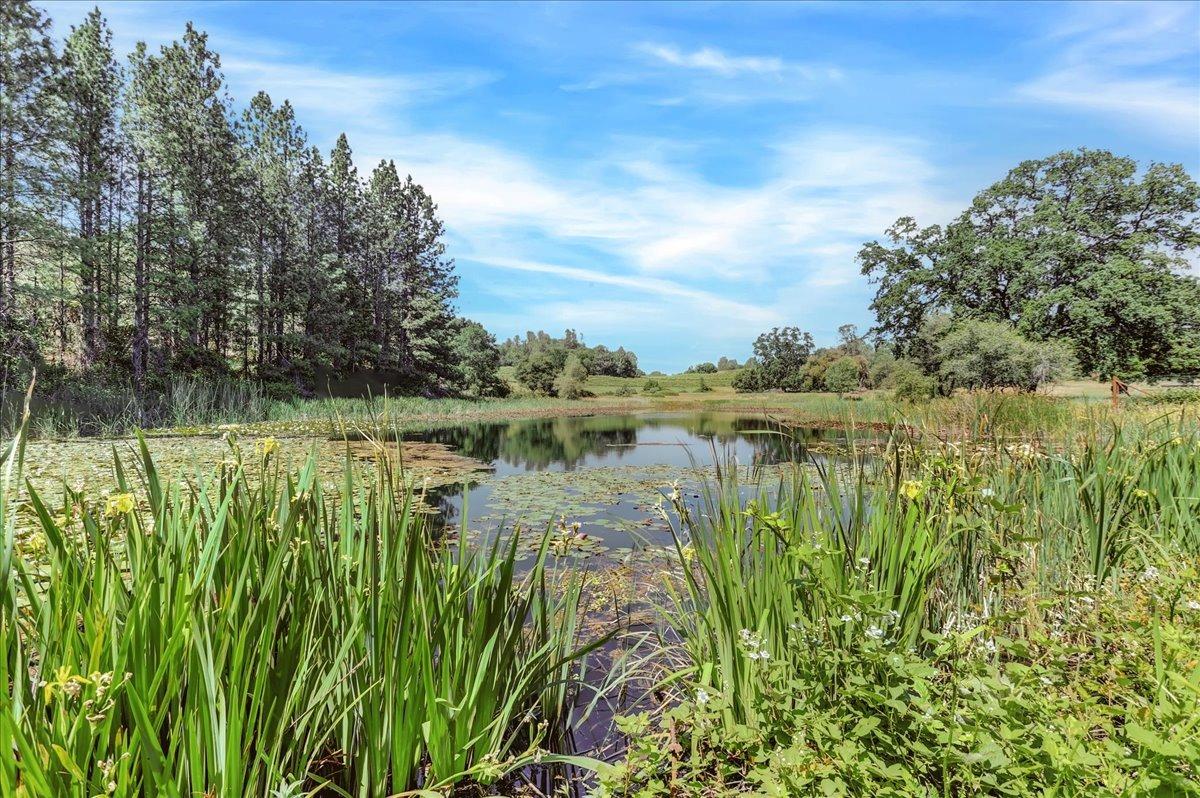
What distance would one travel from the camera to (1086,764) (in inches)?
45.5

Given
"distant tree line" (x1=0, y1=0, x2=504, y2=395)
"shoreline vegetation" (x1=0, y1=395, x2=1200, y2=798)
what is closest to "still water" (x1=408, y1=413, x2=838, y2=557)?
"shoreline vegetation" (x1=0, y1=395, x2=1200, y2=798)

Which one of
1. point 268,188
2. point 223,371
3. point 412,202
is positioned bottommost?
point 223,371

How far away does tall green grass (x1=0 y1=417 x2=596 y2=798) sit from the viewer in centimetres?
118

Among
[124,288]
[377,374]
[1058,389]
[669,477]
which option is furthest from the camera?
[377,374]

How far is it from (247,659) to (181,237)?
25.3 metres

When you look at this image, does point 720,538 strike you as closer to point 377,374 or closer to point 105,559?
point 105,559

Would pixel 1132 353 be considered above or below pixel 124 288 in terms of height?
below

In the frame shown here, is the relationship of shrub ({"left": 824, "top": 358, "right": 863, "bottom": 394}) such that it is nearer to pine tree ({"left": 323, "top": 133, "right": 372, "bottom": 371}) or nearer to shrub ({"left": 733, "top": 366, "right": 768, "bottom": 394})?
shrub ({"left": 733, "top": 366, "right": 768, "bottom": 394})

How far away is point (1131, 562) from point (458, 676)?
3.67 metres

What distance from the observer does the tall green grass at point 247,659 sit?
1.18 metres

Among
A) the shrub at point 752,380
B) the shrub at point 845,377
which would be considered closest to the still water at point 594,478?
the shrub at point 845,377

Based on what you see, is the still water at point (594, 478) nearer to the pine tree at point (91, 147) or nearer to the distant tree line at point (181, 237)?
the distant tree line at point (181, 237)

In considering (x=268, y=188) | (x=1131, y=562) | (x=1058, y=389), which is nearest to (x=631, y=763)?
(x=1131, y=562)

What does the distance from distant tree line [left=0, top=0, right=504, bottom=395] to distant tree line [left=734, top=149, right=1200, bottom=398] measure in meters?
25.7
